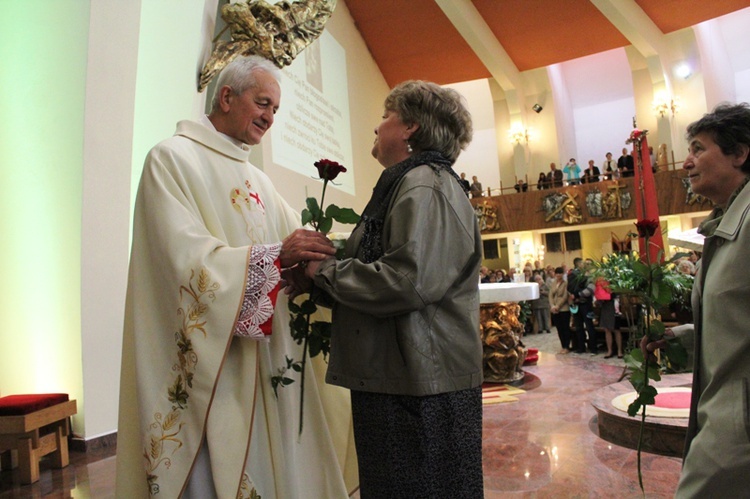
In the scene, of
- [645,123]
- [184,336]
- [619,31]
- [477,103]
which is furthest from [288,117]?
[477,103]

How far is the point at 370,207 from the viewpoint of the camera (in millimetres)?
1503

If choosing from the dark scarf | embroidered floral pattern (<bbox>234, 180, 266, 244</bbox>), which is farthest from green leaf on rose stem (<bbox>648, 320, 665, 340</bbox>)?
embroidered floral pattern (<bbox>234, 180, 266, 244</bbox>)

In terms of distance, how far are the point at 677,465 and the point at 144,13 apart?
5018mm

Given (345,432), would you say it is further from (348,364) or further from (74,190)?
(74,190)

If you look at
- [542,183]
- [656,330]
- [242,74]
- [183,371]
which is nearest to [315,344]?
[183,371]

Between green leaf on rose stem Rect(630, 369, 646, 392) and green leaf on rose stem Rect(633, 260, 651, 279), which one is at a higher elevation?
green leaf on rose stem Rect(633, 260, 651, 279)

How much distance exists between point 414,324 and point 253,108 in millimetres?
984

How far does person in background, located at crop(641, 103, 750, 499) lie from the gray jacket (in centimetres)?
56

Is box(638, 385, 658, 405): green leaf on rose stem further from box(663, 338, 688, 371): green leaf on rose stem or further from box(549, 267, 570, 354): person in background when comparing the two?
box(549, 267, 570, 354): person in background

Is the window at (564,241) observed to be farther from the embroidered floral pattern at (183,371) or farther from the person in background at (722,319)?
the embroidered floral pattern at (183,371)

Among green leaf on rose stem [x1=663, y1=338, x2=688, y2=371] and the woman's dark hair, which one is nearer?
the woman's dark hair

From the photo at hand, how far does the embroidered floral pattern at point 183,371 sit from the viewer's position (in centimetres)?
145

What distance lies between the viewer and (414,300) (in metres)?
1.28

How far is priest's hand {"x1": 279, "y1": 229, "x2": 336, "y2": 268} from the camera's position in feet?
4.74
